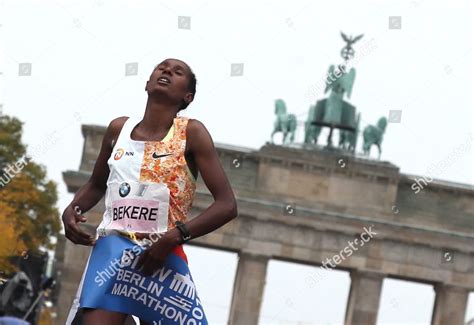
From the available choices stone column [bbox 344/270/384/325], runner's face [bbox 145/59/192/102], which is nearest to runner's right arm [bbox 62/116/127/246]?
runner's face [bbox 145/59/192/102]

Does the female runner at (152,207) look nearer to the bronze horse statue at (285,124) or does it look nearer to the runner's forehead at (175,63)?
the runner's forehead at (175,63)

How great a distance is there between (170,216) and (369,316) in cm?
5809

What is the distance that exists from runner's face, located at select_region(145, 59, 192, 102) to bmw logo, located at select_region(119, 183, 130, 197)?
1.65 feet

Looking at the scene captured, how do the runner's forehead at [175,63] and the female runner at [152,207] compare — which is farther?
the runner's forehead at [175,63]

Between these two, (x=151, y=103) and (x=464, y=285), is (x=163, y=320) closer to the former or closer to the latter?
(x=151, y=103)

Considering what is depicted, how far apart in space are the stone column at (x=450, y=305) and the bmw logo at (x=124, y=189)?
58864 millimetres

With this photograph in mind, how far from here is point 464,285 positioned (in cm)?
6725

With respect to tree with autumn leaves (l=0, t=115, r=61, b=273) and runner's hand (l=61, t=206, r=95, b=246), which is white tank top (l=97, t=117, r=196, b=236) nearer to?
runner's hand (l=61, t=206, r=95, b=246)

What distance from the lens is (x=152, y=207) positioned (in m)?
7.69

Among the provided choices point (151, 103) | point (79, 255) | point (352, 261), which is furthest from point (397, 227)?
point (151, 103)

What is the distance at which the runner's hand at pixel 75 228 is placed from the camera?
25.1ft

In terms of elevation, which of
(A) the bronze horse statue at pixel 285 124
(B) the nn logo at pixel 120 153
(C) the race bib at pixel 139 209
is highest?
(A) the bronze horse statue at pixel 285 124

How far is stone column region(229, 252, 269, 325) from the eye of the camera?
2544 inches

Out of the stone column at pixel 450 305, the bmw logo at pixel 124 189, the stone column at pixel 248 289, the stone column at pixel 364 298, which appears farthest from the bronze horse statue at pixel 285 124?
the bmw logo at pixel 124 189
